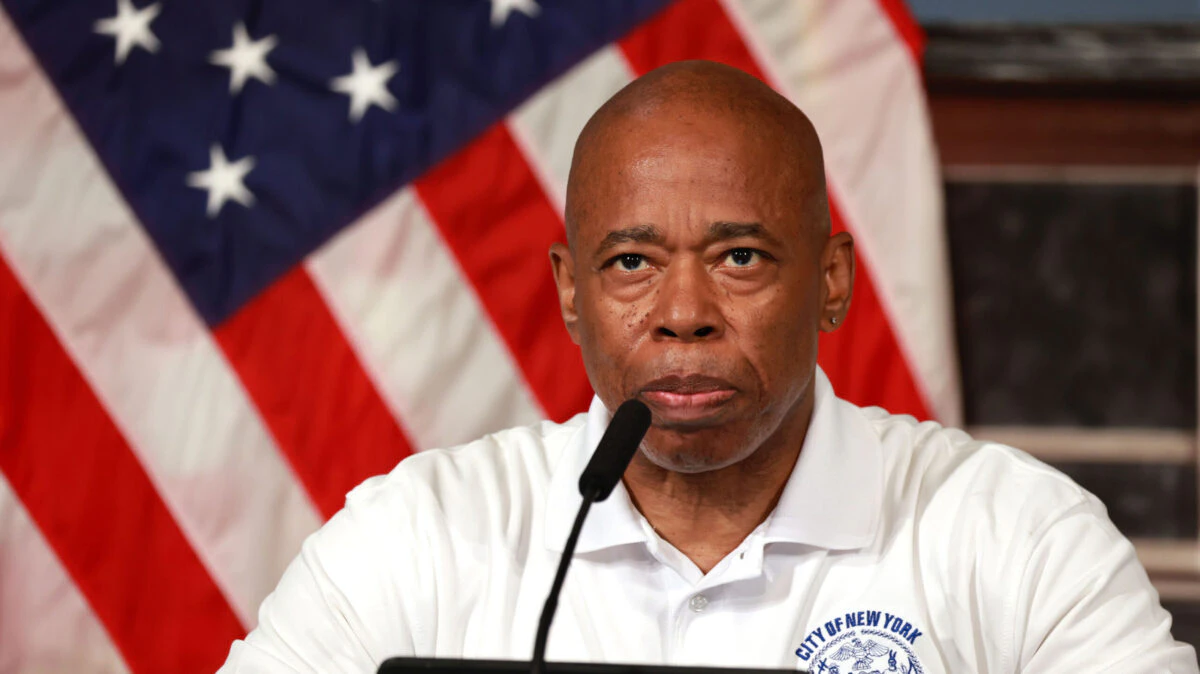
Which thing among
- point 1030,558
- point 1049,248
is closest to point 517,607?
point 1030,558

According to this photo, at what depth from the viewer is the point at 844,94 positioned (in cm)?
205

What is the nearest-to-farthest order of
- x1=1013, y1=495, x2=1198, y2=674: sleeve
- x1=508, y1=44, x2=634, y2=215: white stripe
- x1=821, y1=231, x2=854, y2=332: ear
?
x1=1013, y1=495, x2=1198, y2=674: sleeve
x1=821, y1=231, x2=854, y2=332: ear
x1=508, y1=44, x2=634, y2=215: white stripe

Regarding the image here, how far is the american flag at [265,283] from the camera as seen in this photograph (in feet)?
6.91

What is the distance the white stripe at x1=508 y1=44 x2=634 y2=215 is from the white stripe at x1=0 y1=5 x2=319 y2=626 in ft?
2.25

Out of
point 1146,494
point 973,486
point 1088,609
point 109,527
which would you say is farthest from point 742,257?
point 109,527

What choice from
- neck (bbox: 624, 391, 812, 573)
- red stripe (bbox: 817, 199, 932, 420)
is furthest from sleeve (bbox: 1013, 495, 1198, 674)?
red stripe (bbox: 817, 199, 932, 420)

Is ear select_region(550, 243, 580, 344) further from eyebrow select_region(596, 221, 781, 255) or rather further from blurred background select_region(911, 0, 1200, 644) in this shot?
blurred background select_region(911, 0, 1200, 644)

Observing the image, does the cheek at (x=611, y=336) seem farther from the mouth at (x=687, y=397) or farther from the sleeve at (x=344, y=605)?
the sleeve at (x=344, y=605)

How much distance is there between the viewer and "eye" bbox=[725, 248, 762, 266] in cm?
123

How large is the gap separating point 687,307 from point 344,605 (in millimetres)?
516

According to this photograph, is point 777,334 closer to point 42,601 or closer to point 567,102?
point 567,102

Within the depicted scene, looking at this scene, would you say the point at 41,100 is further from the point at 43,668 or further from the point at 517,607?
the point at 517,607

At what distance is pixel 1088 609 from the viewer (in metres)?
1.18

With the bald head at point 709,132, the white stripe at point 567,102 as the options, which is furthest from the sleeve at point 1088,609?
the white stripe at point 567,102
